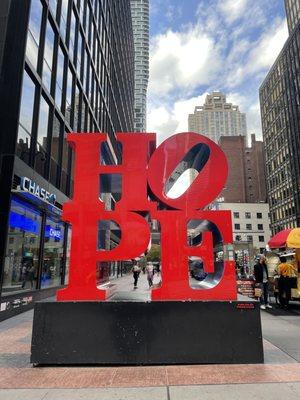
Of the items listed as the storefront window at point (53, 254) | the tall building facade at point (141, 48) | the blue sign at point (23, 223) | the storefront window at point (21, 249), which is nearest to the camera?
the storefront window at point (21, 249)

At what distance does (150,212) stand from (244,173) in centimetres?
11480

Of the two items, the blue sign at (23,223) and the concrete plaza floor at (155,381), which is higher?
the blue sign at (23,223)

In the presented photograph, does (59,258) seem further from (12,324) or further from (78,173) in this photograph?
(78,173)

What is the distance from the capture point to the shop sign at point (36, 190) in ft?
39.5

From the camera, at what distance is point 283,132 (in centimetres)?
7275

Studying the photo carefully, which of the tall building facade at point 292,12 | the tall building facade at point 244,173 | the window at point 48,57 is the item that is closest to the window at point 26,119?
the window at point 48,57

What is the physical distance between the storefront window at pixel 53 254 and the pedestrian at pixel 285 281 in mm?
9482

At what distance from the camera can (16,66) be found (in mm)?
12242

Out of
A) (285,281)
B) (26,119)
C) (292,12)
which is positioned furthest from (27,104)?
(292,12)

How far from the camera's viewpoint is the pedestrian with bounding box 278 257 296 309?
13.1 meters

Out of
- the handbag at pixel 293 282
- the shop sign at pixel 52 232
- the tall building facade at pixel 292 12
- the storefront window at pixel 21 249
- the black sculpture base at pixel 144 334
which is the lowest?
the black sculpture base at pixel 144 334

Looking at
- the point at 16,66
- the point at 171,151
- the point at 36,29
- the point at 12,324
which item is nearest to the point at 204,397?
the point at 171,151

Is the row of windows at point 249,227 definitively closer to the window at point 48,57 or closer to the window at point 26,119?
the window at point 48,57

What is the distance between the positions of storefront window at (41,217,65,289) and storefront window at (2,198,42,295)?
Result: 1.11 meters
